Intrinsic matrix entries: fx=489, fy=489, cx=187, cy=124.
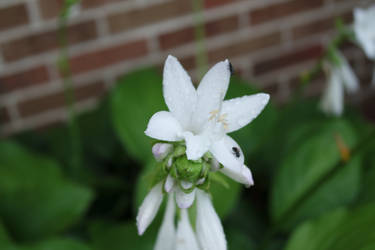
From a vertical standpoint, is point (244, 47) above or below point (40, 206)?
above

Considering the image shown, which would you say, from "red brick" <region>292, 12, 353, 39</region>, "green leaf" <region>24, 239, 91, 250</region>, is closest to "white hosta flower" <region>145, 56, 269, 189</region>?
"green leaf" <region>24, 239, 91, 250</region>

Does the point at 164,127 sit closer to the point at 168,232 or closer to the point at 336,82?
the point at 168,232

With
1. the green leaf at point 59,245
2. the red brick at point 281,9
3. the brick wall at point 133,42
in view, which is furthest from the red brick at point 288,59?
the green leaf at point 59,245

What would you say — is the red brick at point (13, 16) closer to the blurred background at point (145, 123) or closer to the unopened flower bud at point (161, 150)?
the blurred background at point (145, 123)

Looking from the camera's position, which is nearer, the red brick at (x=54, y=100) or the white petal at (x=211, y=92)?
the white petal at (x=211, y=92)

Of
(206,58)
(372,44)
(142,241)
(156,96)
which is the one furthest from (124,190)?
(372,44)

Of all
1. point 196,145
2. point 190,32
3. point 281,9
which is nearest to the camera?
point 196,145

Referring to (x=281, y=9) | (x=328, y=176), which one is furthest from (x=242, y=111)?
(x=281, y=9)
